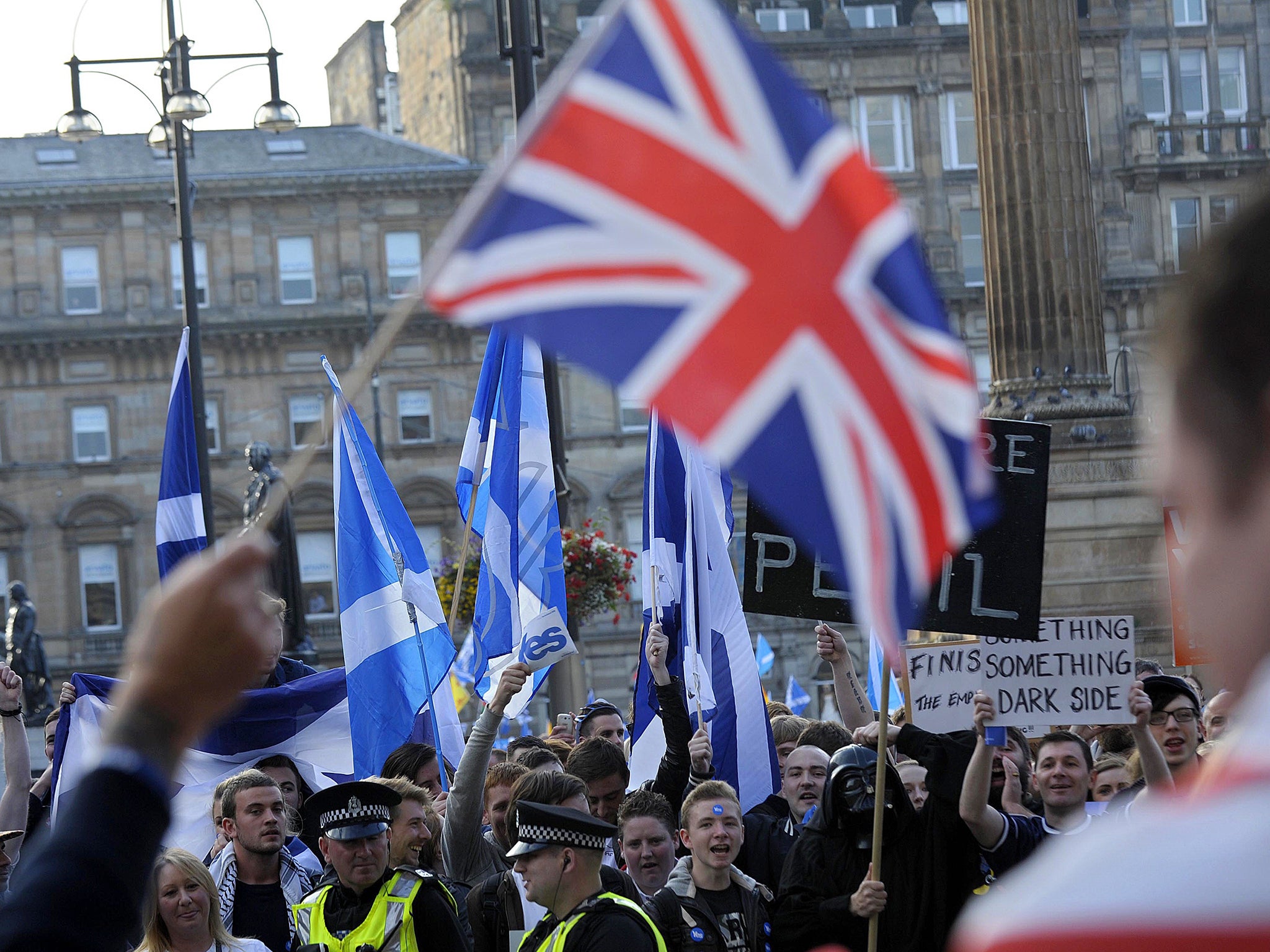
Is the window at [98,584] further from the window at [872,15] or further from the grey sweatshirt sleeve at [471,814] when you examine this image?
the grey sweatshirt sleeve at [471,814]

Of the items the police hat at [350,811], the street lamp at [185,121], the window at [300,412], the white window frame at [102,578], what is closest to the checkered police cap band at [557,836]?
the police hat at [350,811]

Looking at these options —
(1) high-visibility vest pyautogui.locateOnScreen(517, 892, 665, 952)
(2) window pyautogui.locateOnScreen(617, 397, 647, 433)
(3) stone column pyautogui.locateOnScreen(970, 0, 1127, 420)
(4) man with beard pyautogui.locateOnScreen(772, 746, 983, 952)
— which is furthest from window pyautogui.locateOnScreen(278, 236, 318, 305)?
(1) high-visibility vest pyautogui.locateOnScreen(517, 892, 665, 952)

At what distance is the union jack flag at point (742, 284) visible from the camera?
75.3 inches

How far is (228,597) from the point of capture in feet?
4.68

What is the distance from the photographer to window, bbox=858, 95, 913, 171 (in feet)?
166

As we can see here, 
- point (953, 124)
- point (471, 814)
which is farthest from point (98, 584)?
point (471, 814)

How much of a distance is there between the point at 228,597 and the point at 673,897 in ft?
15.7

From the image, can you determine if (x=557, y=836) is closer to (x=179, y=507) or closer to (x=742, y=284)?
(x=742, y=284)

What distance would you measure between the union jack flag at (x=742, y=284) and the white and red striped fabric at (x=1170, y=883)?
961 millimetres

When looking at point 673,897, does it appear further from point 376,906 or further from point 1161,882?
point 1161,882

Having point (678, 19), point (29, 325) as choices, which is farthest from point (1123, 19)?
point (678, 19)

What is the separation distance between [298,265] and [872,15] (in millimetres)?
17903

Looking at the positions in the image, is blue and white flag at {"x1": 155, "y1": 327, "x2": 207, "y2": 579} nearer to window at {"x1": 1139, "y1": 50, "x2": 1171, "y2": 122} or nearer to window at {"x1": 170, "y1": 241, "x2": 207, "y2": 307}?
window at {"x1": 170, "y1": 241, "x2": 207, "y2": 307}

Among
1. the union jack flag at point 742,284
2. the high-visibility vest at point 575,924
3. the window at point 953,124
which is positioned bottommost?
the high-visibility vest at point 575,924
